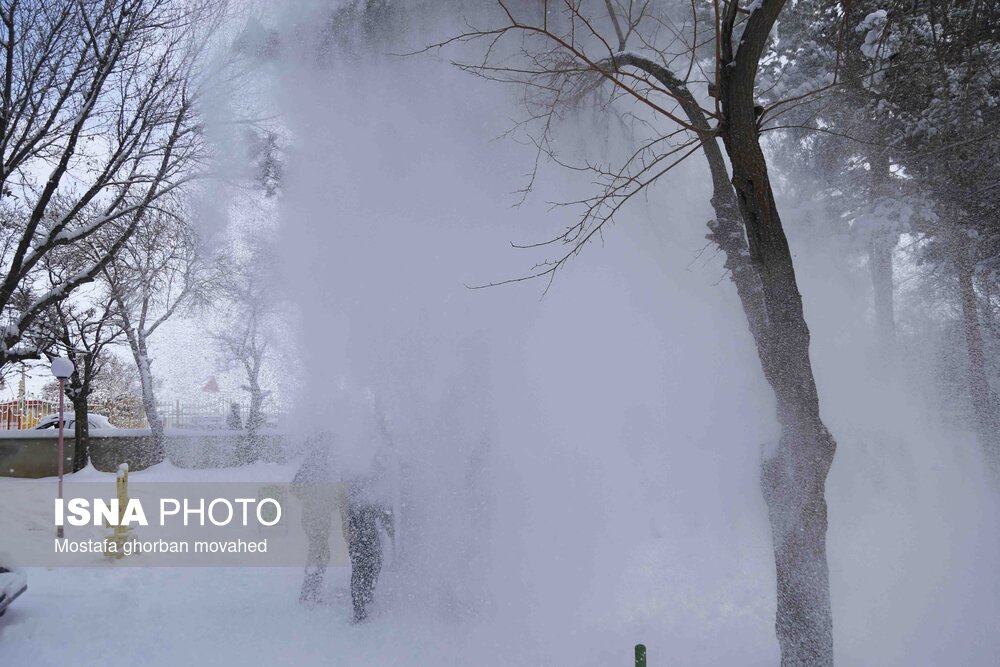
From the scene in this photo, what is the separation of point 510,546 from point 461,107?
4.51 m

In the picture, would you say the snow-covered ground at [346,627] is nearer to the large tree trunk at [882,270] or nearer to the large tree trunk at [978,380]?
the large tree trunk at [978,380]

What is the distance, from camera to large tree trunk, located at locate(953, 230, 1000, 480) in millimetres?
9617

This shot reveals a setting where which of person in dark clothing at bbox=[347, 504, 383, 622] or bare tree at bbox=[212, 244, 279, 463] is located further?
bare tree at bbox=[212, 244, 279, 463]

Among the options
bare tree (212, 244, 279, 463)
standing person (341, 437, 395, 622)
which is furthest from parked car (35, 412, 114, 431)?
standing person (341, 437, 395, 622)

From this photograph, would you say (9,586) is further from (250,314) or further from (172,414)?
(172,414)

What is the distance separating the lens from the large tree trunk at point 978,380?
31.6 ft

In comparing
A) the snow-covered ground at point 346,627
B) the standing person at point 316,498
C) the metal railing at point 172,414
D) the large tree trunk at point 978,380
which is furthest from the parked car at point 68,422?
the large tree trunk at point 978,380

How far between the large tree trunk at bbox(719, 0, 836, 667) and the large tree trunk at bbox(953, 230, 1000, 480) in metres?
6.79

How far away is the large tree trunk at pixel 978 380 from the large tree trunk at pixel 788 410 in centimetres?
679

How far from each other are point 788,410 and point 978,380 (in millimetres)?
7191

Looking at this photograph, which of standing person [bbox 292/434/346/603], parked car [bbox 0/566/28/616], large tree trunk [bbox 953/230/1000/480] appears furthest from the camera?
large tree trunk [bbox 953/230/1000/480]

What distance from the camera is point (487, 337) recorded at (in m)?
6.69

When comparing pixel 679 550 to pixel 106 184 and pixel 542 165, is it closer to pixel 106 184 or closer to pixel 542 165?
pixel 542 165

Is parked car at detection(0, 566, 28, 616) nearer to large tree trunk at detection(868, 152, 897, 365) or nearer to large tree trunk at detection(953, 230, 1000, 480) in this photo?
large tree trunk at detection(868, 152, 897, 365)
